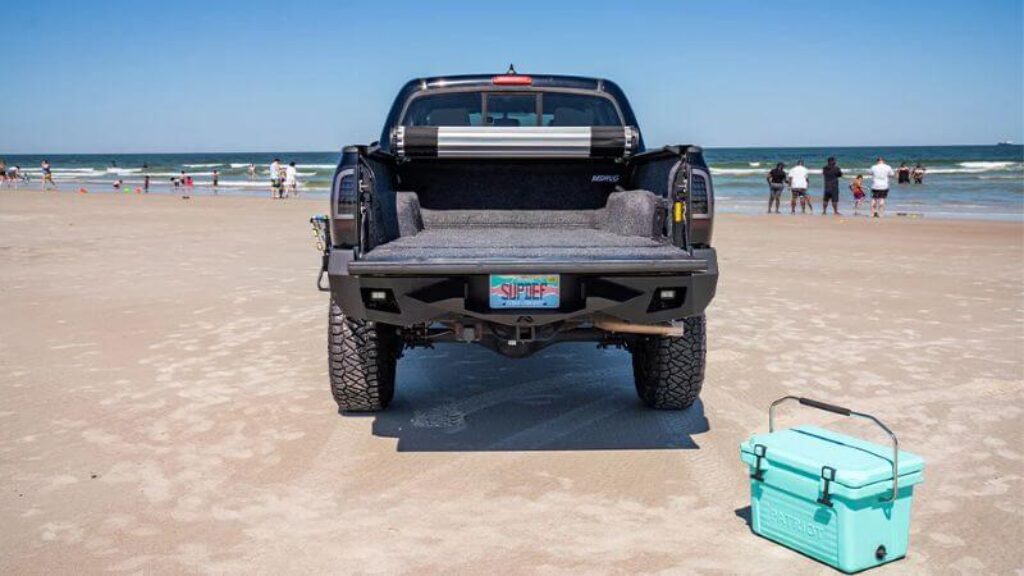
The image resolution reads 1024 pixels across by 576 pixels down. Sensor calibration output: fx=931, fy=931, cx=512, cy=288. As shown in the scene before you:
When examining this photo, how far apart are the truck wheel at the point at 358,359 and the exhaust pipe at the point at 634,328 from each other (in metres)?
1.27

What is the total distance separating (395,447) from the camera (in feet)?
15.3

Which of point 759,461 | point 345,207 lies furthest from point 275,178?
point 759,461

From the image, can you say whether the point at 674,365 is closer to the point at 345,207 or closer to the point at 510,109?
the point at 345,207

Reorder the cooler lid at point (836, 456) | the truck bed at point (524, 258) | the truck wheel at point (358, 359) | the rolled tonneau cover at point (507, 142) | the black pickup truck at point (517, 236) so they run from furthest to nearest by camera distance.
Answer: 1. the rolled tonneau cover at point (507, 142)
2. the truck wheel at point (358, 359)
3. the black pickup truck at point (517, 236)
4. the truck bed at point (524, 258)
5. the cooler lid at point (836, 456)

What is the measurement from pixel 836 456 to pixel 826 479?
0.60 feet

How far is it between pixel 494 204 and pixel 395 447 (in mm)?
2033

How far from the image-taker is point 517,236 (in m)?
5.49

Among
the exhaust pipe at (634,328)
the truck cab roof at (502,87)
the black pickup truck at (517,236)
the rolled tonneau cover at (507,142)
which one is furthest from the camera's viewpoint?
the truck cab roof at (502,87)

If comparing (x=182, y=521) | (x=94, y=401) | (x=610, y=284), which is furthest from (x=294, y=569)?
(x=94, y=401)

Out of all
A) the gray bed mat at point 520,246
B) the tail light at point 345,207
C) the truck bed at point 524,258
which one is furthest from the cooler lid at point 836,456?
the tail light at point 345,207

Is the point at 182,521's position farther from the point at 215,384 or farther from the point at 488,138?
the point at 488,138

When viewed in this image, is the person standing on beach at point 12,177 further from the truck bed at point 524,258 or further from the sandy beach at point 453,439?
the truck bed at point 524,258

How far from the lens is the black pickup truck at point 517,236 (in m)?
4.21

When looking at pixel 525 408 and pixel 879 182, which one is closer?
pixel 525 408
